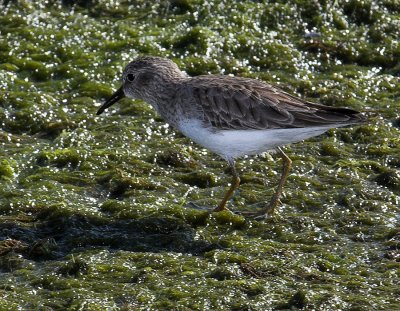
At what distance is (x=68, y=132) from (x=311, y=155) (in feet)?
6.89

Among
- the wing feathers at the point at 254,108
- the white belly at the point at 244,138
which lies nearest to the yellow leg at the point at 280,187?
the white belly at the point at 244,138

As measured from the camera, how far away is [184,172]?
764cm

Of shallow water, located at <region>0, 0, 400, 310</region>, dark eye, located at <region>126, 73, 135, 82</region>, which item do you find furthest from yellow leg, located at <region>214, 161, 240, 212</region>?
dark eye, located at <region>126, 73, 135, 82</region>

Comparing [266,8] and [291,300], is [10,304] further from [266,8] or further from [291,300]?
[266,8]

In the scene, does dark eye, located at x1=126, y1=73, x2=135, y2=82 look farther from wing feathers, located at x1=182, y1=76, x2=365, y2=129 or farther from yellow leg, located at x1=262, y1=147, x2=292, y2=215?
yellow leg, located at x1=262, y1=147, x2=292, y2=215

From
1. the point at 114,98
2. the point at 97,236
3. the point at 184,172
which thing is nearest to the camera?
the point at 97,236

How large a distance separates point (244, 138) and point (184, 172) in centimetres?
79

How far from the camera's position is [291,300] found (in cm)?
574

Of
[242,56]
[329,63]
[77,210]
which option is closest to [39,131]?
[77,210]

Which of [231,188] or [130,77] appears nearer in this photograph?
[231,188]

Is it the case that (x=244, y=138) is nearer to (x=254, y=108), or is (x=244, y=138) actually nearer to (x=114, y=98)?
(x=254, y=108)

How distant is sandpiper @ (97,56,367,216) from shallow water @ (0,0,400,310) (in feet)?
1.43

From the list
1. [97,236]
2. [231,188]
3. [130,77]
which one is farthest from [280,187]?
[130,77]

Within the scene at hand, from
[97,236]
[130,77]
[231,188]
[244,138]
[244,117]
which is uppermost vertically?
[130,77]
